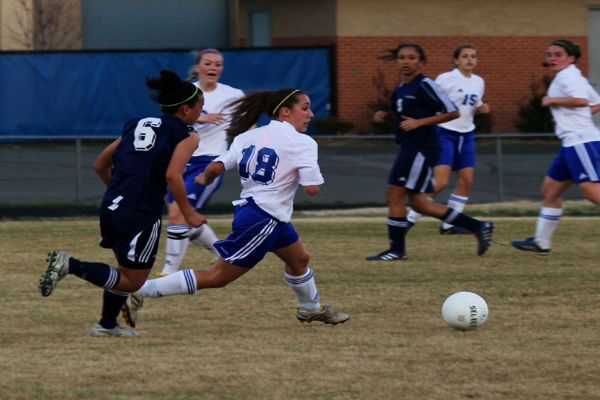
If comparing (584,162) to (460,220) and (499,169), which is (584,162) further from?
(499,169)

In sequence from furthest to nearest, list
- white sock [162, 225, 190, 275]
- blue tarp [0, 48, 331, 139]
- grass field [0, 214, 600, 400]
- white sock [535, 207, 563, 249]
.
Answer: blue tarp [0, 48, 331, 139]
white sock [535, 207, 563, 249]
white sock [162, 225, 190, 275]
grass field [0, 214, 600, 400]

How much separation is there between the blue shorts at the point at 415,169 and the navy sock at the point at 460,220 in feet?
1.29

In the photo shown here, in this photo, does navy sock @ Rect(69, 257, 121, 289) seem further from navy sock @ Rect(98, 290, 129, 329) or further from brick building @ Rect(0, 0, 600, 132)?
brick building @ Rect(0, 0, 600, 132)

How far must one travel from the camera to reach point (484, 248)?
1273 cm

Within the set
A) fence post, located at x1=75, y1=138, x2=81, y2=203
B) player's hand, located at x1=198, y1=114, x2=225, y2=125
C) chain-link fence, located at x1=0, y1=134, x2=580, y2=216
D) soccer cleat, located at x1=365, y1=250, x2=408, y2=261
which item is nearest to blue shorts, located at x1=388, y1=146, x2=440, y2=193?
soccer cleat, located at x1=365, y1=250, x2=408, y2=261

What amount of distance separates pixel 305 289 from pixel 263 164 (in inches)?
38.8

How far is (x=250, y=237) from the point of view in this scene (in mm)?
8602

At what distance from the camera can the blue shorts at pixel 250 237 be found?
28.2ft

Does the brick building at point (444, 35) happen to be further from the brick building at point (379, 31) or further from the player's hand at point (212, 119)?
the player's hand at point (212, 119)

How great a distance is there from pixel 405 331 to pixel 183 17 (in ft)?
88.9

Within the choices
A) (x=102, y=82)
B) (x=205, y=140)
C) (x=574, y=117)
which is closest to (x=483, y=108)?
(x=574, y=117)

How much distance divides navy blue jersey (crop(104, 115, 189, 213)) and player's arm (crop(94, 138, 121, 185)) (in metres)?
0.14

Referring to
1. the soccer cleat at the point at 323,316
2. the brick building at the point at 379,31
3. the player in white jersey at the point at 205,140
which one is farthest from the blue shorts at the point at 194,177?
the brick building at the point at 379,31

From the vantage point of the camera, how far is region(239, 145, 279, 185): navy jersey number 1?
8555 millimetres
